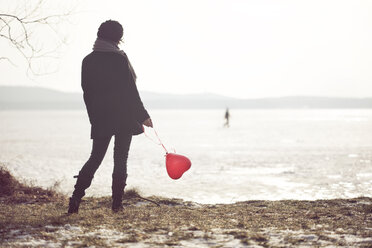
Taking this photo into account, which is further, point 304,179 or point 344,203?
point 304,179

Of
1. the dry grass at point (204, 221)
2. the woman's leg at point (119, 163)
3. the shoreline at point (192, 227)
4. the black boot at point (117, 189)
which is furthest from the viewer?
the black boot at point (117, 189)

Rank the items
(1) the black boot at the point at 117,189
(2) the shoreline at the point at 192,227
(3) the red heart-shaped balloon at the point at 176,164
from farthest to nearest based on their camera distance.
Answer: (3) the red heart-shaped balloon at the point at 176,164, (1) the black boot at the point at 117,189, (2) the shoreline at the point at 192,227

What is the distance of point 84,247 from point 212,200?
5220mm

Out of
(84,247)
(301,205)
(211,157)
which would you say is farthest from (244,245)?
(211,157)

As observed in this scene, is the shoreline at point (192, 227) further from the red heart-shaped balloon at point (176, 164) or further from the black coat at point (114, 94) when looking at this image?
the black coat at point (114, 94)

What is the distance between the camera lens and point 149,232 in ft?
12.8

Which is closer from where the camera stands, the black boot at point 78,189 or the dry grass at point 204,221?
the dry grass at point 204,221

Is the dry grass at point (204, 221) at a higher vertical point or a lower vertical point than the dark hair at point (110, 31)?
lower

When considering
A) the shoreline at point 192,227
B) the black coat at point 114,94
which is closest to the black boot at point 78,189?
the shoreline at point 192,227

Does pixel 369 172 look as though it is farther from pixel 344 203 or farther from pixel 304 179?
pixel 344 203

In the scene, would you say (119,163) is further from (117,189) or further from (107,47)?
(107,47)

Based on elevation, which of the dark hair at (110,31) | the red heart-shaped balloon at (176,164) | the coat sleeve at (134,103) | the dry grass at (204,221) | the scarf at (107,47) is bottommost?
the dry grass at (204,221)

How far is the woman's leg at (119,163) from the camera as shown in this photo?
4660 millimetres

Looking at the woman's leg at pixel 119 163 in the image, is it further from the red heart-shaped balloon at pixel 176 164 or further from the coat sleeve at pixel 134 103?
the red heart-shaped balloon at pixel 176 164
